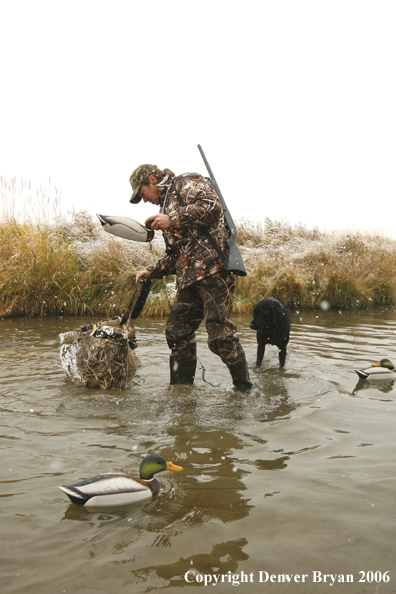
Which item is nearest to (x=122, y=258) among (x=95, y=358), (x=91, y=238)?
(x=91, y=238)

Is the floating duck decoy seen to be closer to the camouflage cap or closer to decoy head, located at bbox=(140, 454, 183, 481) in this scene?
the camouflage cap

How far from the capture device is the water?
1.57 metres

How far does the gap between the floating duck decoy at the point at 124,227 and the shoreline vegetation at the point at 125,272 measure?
4.00 m

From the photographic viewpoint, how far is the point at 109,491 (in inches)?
75.9

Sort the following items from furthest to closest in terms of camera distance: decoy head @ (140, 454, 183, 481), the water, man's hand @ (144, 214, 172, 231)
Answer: man's hand @ (144, 214, 172, 231) → decoy head @ (140, 454, 183, 481) → the water

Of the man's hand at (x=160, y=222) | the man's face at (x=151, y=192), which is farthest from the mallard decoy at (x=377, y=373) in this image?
the man's face at (x=151, y=192)

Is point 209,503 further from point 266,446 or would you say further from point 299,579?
point 266,446

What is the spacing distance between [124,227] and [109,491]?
2238 millimetres

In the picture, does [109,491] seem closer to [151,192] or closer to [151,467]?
[151,467]

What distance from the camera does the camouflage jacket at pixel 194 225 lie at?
338 centimetres

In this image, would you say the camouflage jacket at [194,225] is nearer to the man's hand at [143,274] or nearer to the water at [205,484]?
the man's hand at [143,274]

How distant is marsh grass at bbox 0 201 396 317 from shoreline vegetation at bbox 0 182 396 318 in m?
0.02

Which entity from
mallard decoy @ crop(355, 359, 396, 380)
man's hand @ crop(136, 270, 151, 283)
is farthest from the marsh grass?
mallard decoy @ crop(355, 359, 396, 380)

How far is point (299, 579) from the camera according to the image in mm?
1526
